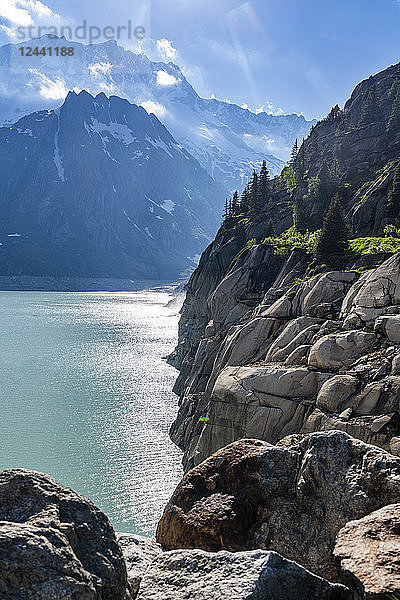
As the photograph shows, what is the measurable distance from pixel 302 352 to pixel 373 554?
60.9 ft

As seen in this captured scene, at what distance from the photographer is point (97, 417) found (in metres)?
45.7

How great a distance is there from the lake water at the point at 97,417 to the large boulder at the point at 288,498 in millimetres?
21221

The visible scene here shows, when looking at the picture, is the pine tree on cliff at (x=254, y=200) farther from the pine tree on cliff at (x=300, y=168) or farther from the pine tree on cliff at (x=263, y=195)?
the pine tree on cliff at (x=300, y=168)

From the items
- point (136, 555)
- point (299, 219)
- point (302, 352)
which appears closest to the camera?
point (136, 555)

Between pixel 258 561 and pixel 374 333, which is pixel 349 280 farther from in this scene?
pixel 258 561

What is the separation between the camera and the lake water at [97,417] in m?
31.8

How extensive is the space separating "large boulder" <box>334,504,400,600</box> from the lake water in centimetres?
2380

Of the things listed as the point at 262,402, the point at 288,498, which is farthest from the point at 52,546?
the point at 262,402

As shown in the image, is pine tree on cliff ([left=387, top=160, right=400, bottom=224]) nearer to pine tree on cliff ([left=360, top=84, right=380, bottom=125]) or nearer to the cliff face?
the cliff face

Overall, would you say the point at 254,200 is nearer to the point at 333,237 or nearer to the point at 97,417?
the point at 333,237

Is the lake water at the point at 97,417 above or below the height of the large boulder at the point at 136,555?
below

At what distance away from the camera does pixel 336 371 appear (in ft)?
67.3

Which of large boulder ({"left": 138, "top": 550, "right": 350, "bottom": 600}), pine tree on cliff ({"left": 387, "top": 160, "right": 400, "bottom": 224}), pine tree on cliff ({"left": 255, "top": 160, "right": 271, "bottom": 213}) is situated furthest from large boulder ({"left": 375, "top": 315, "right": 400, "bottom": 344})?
pine tree on cliff ({"left": 255, "top": 160, "right": 271, "bottom": 213})

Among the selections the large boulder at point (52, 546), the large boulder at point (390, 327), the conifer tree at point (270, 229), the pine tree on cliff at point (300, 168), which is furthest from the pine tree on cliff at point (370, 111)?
the large boulder at point (52, 546)
